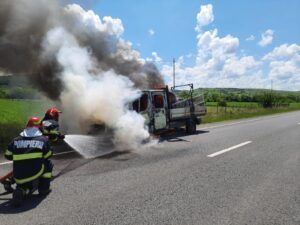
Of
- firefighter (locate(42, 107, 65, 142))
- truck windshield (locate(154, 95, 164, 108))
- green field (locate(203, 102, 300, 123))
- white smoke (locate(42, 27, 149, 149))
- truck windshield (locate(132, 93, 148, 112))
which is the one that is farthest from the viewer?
green field (locate(203, 102, 300, 123))

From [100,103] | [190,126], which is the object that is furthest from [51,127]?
[190,126]

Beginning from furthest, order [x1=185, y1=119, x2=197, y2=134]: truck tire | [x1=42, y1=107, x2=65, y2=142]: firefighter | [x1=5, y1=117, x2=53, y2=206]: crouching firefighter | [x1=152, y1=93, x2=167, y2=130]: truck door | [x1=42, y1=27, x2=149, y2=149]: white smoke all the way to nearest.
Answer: [x1=185, y1=119, x2=197, y2=134]: truck tire
[x1=152, y1=93, x2=167, y2=130]: truck door
[x1=42, y1=27, x2=149, y2=149]: white smoke
[x1=42, y1=107, x2=65, y2=142]: firefighter
[x1=5, y1=117, x2=53, y2=206]: crouching firefighter

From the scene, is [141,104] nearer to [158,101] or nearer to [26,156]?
[158,101]

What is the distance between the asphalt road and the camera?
15.6 feet

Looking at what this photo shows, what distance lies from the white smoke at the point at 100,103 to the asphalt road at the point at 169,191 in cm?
120

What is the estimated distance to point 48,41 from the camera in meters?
13.9

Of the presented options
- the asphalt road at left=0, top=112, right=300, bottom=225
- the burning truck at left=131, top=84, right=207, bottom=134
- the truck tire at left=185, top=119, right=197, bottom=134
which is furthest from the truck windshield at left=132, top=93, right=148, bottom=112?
the truck tire at left=185, top=119, right=197, bottom=134

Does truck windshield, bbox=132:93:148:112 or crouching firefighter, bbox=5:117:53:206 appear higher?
truck windshield, bbox=132:93:148:112

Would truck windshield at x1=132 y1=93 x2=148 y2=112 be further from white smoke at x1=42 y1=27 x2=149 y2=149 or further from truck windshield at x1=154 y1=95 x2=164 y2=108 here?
truck windshield at x1=154 y1=95 x2=164 y2=108

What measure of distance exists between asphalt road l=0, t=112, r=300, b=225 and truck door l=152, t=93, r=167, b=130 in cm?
292

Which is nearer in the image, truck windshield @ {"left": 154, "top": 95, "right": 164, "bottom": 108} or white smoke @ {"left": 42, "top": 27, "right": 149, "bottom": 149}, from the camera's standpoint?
white smoke @ {"left": 42, "top": 27, "right": 149, "bottom": 149}

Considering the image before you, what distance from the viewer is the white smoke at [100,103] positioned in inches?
424

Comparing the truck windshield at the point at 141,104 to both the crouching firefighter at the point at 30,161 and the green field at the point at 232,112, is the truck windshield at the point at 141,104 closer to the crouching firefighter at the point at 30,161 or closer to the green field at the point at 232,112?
the crouching firefighter at the point at 30,161

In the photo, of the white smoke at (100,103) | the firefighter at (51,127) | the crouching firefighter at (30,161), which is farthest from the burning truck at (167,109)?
the crouching firefighter at (30,161)
